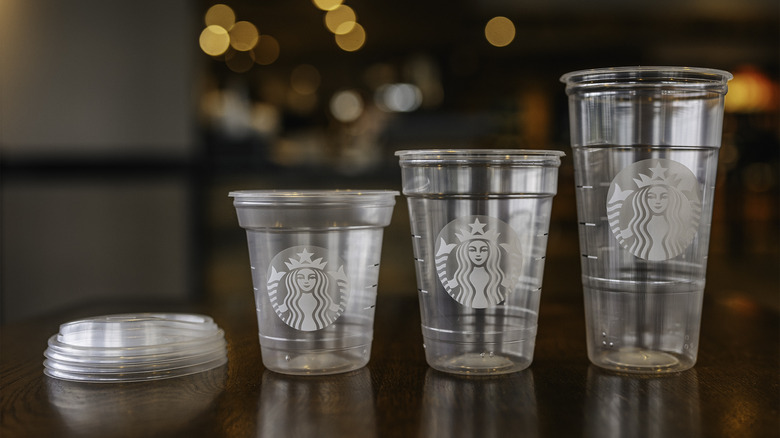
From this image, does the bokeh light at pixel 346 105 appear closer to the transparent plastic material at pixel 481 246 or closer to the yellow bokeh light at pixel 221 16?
the yellow bokeh light at pixel 221 16

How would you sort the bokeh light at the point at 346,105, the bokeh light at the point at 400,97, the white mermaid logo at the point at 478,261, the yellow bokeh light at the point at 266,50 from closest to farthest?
1. the white mermaid logo at the point at 478,261
2. the yellow bokeh light at the point at 266,50
3. the bokeh light at the point at 400,97
4. the bokeh light at the point at 346,105

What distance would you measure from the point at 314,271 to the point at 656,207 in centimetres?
27

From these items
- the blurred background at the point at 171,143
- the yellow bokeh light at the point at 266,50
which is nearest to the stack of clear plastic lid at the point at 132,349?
the blurred background at the point at 171,143

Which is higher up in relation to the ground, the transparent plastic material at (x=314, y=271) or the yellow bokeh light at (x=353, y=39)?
the yellow bokeh light at (x=353, y=39)

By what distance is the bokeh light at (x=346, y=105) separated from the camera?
468cm

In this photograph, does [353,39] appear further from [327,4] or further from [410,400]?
[410,400]

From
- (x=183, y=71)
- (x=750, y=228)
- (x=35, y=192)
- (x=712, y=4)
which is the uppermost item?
(x=712, y=4)

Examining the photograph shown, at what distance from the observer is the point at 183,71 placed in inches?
114

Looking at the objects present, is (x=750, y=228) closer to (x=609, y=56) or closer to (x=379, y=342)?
(x=609, y=56)

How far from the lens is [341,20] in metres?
3.71

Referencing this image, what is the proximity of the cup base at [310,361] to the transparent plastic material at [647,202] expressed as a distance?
0.68ft

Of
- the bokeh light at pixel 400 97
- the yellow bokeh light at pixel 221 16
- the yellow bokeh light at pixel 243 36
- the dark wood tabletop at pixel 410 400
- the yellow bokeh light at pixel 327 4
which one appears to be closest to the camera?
the dark wood tabletop at pixel 410 400

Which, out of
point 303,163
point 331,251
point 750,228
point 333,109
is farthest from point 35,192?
point 750,228

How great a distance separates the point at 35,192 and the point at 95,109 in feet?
1.26
